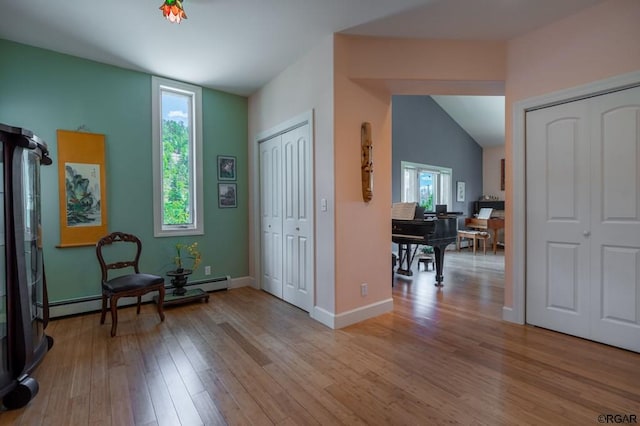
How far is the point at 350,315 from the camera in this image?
293 centimetres

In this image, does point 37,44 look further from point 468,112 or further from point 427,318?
point 468,112

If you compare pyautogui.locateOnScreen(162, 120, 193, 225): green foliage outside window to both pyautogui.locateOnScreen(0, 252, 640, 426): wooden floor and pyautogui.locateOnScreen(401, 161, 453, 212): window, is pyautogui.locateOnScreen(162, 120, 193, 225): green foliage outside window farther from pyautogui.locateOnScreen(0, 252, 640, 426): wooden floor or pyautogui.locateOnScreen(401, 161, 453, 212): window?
pyautogui.locateOnScreen(401, 161, 453, 212): window

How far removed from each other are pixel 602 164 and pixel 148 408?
12.1ft

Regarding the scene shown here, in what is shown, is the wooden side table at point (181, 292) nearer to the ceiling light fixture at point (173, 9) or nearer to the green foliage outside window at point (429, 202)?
the ceiling light fixture at point (173, 9)

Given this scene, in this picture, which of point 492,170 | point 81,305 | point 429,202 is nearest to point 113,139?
point 81,305

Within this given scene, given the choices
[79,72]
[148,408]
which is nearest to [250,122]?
[79,72]

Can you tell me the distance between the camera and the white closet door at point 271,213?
3.82 m

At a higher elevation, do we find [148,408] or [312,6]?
[312,6]

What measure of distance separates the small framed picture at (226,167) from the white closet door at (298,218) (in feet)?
3.28

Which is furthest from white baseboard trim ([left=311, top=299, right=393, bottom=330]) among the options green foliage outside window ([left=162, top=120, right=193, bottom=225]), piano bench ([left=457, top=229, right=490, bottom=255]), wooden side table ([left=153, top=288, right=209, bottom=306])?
piano bench ([left=457, top=229, right=490, bottom=255])

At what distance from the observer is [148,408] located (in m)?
1.73

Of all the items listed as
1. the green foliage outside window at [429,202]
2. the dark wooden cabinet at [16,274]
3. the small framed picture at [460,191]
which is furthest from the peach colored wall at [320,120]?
the small framed picture at [460,191]

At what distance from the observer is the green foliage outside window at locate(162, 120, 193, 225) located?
3848 mm

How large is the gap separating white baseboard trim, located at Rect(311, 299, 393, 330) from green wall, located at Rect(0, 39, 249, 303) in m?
1.82
